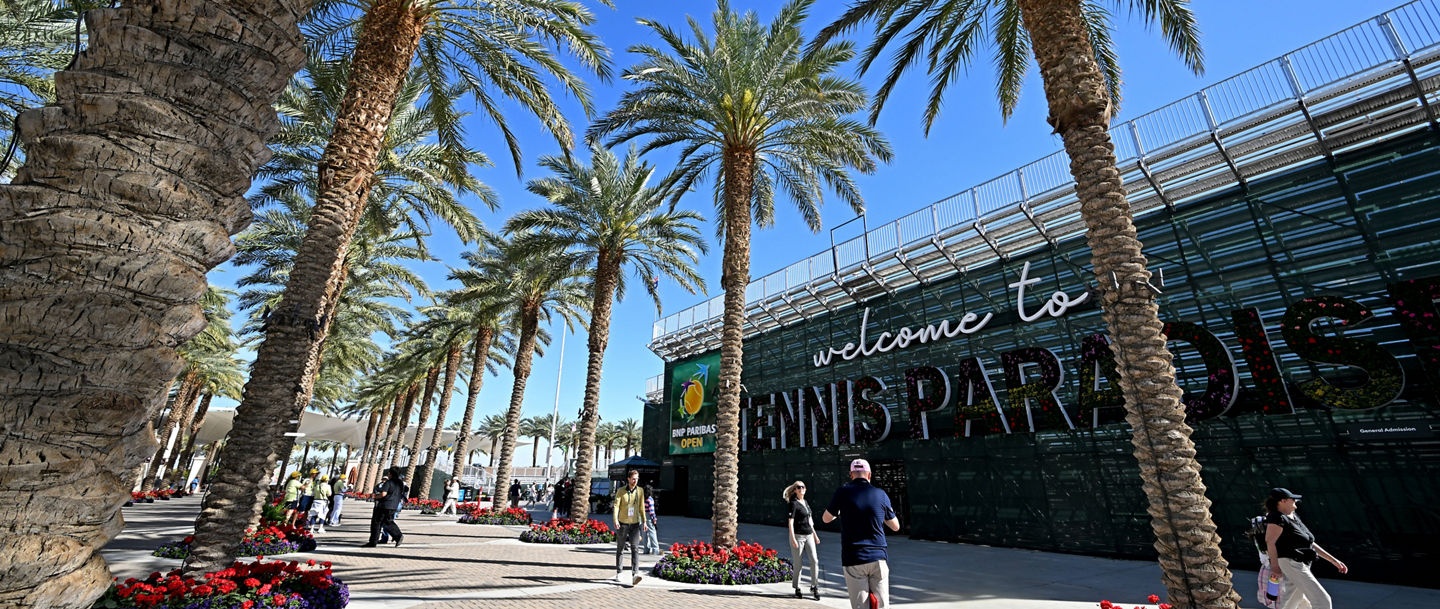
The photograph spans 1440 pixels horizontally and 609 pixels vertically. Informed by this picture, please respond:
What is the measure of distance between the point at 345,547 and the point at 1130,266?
48.2 ft

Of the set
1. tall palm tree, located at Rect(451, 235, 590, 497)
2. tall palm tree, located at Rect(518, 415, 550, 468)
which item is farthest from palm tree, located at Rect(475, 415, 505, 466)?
tall palm tree, located at Rect(451, 235, 590, 497)

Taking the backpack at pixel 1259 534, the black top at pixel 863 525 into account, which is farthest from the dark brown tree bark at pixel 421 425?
the backpack at pixel 1259 534

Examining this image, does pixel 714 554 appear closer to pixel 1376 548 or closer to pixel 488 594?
pixel 488 594

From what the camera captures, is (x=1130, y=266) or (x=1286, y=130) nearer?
(x=1130, y=266)

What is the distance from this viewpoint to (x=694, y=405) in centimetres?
2700

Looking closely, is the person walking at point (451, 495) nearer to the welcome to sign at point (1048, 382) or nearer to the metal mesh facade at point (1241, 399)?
the welcome to sign at point (1048, 382)

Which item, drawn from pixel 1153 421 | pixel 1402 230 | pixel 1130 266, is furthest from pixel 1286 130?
pixel 1153 421

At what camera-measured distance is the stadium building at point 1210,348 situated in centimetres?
1012

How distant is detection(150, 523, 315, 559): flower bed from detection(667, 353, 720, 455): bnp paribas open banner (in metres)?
15.4

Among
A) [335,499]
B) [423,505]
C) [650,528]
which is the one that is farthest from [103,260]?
[423,505]

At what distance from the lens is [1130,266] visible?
598 cm

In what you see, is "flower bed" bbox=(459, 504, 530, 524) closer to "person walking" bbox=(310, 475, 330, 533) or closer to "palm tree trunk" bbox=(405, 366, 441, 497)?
"person walking" bbox=(310, 475, 330, 533)

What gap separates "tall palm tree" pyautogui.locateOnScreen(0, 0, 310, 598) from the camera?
6.27ft

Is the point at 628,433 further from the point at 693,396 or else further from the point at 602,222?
the point at 602,222
